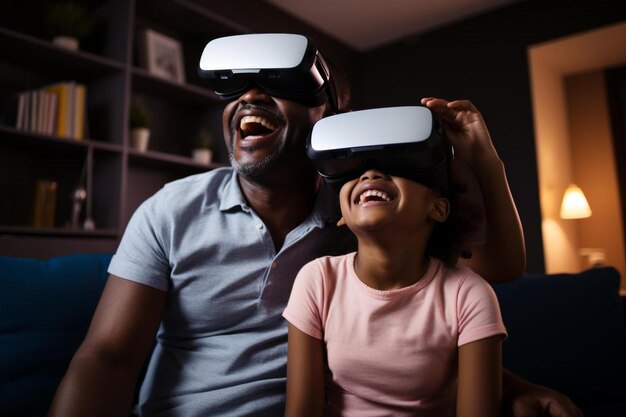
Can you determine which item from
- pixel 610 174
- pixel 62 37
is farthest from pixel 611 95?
pixel 62 37

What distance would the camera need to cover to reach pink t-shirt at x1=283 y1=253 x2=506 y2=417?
0.71 m

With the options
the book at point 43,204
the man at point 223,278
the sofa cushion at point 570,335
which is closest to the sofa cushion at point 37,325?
the man at point 223,278

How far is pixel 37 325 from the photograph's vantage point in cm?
105

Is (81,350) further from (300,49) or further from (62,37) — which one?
(62,37)

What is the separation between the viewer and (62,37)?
8.27ft

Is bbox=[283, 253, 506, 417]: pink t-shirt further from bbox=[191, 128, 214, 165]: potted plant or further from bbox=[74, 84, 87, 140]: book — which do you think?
bbox=[191, 128, 214, 165]: potted plant

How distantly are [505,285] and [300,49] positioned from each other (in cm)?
87

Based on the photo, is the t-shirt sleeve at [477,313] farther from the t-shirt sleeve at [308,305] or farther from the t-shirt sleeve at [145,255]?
the t-shirt sleeve at [145,255]

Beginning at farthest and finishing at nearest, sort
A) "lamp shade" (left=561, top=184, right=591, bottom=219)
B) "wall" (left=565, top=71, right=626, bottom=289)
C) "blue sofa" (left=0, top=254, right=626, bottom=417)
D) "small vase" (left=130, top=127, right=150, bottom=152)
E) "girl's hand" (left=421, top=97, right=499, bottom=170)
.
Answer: "wall" (left=565, top=71, right=626, bottom=289)
"lamp shade" (left=561, top=184, right=591, bottom=219)
"small vase" (left=130, top=127, right=150, bottom=152)
"blue sofa" (left=0, top=254, right=626, bottom=417)
"girl's hand" (left=421, top=97, right=499, bottom=170)

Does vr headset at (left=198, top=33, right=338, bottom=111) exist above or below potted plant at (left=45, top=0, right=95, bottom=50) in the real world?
below

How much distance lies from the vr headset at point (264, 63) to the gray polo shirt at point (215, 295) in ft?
0.87

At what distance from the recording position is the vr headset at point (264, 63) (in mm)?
858

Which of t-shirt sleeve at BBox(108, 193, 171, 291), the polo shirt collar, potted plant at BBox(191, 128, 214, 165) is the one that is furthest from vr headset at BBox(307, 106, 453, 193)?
potted plant at BBox(191, 128, 214, 165)

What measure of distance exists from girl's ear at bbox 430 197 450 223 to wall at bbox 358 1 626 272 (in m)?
3.60
